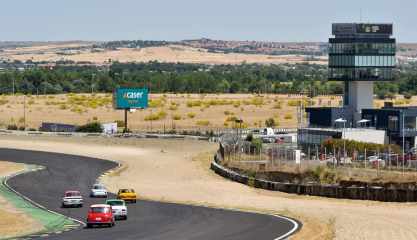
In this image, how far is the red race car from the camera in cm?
5272

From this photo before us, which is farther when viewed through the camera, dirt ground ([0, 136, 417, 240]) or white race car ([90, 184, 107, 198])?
white race car ([90, 184, 107, 198])

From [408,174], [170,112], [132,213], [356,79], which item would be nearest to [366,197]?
[408,174]

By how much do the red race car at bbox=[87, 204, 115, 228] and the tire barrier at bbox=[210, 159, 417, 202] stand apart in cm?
2058

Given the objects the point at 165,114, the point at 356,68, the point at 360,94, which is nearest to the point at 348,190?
the point at 356,68

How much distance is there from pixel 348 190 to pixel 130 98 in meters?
67.7

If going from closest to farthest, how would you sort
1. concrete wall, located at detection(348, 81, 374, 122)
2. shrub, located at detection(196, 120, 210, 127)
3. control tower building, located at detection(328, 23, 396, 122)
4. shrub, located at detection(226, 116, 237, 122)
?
1. control tower building, located at detection(328, 23, 396, 122)
2. concrete wall, located at detection(348, 81, 374, 122)
3. shrub, located at detection(196, 120, 210, 127)
4. shrub, located at detection(226, 116, 237, 122)

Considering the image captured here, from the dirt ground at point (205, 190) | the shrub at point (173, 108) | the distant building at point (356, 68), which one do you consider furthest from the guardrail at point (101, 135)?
the shrub at point (173, 108)

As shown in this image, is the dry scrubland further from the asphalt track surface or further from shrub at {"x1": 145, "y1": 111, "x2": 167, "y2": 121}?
the asphalt track surface

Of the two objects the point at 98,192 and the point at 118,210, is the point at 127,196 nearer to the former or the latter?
the point at 98,192

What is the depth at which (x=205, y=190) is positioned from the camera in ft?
253

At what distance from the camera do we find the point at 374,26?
112875 millimetres

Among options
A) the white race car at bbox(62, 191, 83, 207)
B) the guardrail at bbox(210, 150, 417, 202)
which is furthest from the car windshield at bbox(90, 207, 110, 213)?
the guardrail at bbox(210, 150, 417, 202)

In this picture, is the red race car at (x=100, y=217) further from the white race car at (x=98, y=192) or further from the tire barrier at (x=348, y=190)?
the tire barrier at (x=348, y=190)

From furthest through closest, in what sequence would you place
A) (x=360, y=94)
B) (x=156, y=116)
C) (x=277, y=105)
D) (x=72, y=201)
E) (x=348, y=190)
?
(x=277, y=105), (x=156, y=116), (x=360, y=94), (x=348, y=190), (x=72, y=201)
